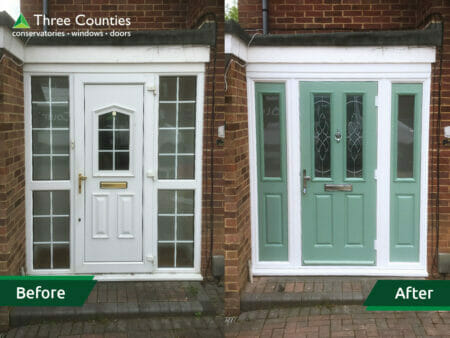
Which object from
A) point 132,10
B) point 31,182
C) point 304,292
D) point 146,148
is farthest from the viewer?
point 304,292

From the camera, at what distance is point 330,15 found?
499 centimetres

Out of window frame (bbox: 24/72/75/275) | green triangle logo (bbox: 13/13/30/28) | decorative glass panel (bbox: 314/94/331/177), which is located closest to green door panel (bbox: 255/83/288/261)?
decorative glass panel (bbox: 314/94/331/177)

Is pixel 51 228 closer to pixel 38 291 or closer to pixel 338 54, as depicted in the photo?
pixel 38 291

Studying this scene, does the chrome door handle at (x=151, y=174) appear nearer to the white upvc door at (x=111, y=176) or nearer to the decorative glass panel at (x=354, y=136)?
the white upvc door at (x=111, y=176)

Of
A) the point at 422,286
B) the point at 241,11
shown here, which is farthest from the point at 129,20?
the point at 422,286

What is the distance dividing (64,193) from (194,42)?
1.55 m

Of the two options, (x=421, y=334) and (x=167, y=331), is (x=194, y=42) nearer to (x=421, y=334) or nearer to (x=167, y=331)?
(x=167, y=331)

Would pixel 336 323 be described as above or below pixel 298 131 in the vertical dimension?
below

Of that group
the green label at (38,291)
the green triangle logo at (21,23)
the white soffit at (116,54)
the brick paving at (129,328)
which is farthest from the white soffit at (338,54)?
the green label at (38,291)

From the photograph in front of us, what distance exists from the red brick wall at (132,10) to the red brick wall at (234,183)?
23.3 inches

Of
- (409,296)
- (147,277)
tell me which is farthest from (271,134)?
(409,296)

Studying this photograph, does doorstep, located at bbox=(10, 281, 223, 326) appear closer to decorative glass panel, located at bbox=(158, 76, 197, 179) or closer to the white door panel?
the white door panel

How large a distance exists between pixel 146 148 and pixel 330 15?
6.33 ft

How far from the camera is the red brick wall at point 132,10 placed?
178 inches
